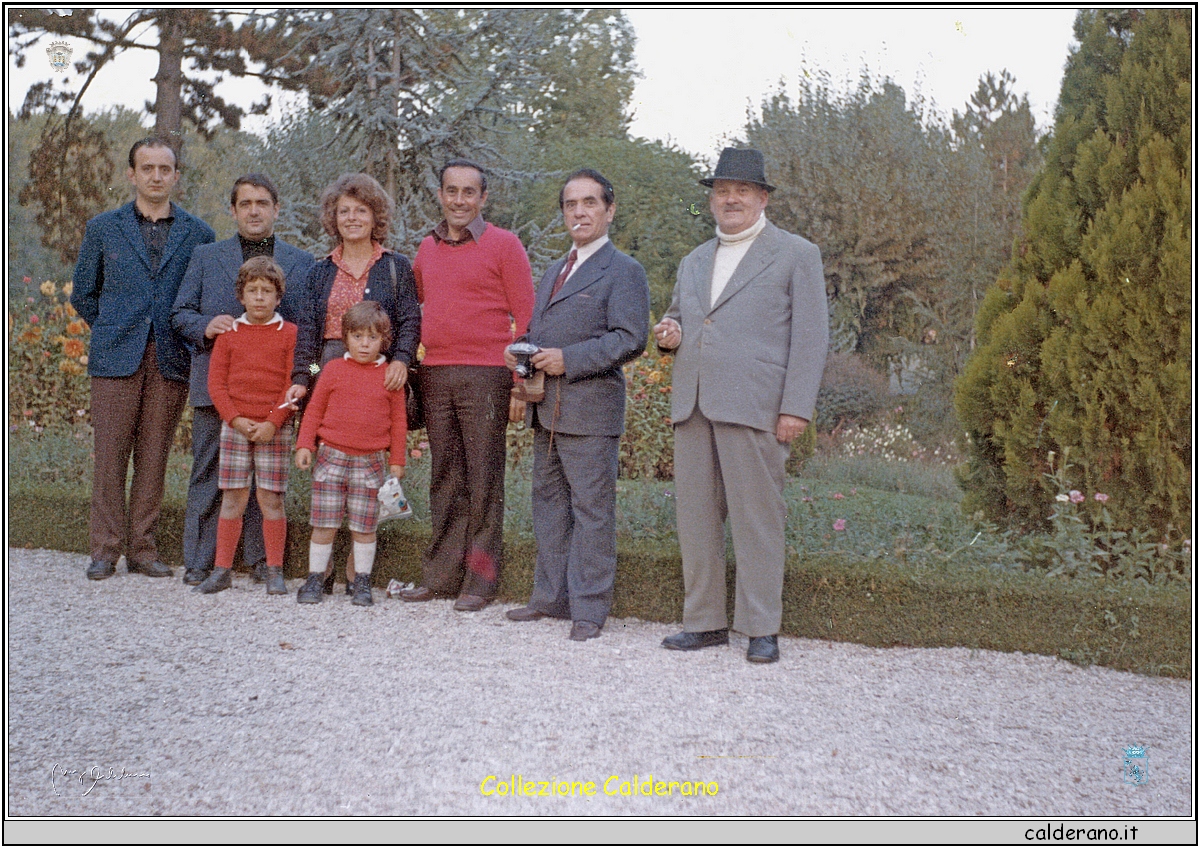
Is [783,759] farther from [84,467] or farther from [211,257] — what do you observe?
[84,467]

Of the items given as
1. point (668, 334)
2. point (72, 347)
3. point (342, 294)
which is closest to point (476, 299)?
point (342, 294)

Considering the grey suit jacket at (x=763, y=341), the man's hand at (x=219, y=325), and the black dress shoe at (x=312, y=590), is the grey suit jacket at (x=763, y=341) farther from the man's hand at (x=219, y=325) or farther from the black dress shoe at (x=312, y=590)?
the man's hand at (x=219, y=325)

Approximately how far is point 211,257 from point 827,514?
355cm

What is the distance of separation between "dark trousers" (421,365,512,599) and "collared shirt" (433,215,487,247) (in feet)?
1.89

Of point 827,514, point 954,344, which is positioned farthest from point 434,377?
point 954,344

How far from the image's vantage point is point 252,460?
4.91 m

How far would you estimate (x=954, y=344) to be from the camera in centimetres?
1304

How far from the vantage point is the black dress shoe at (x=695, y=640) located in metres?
4.12

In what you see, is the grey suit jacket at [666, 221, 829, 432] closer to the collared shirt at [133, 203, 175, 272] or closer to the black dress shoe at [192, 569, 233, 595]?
the black dress shoe at [192, 569, 233, 595]

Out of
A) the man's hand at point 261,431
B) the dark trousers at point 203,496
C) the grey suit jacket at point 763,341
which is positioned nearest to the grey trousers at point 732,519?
the grey suit jacket at point 763,341

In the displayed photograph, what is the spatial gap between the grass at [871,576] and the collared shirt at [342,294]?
1.09m

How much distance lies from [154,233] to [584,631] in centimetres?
300

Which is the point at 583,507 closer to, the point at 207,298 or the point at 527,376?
the point at 527,376
